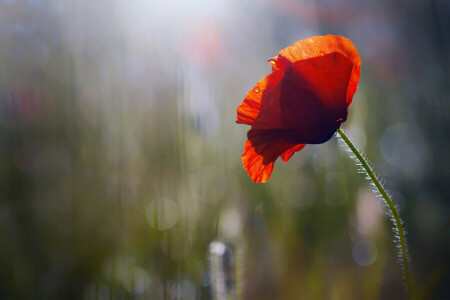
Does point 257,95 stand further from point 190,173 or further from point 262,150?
point 190,173

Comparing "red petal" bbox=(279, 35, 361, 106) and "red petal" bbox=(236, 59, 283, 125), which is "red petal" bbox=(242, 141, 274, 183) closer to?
"red petal" bbox=(236, 59, 283, 125)

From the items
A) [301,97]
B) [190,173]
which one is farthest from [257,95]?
[190,173]

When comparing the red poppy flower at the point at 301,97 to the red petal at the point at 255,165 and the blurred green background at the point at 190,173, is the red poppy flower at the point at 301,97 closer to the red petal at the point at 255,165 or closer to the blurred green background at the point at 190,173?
the red petal at the point at 255,165

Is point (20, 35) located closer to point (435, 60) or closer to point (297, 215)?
point (297, 215)

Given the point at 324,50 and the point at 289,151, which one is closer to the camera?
the point at 324,50

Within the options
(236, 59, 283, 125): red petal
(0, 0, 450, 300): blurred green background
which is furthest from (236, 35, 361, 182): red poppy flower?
(0, 0, 450, 300): blurred green background

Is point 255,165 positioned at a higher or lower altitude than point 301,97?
lower

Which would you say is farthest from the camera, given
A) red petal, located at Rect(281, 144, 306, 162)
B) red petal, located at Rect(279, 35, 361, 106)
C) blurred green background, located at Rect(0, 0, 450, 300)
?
blurred green background, located at Rect(0, 0, 450, 300)

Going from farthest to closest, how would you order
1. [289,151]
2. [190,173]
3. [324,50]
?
[190,173] → [289,151] → [324,50]

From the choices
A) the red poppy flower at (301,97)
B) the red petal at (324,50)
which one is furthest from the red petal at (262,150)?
the red petal at (324,50)
